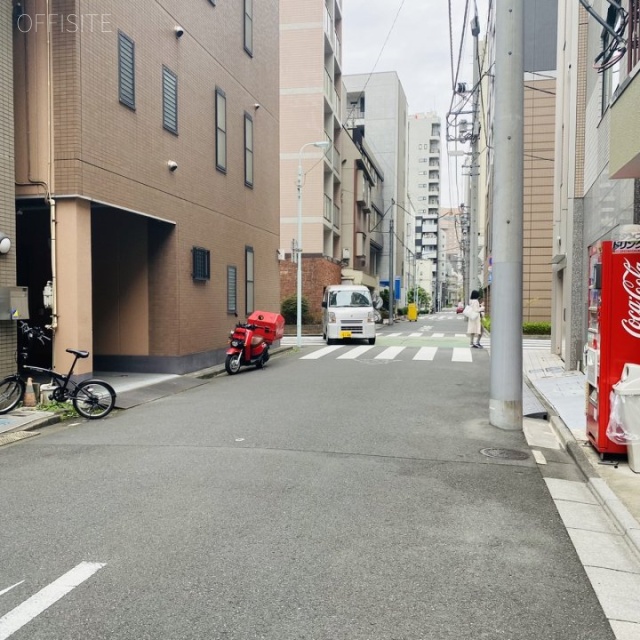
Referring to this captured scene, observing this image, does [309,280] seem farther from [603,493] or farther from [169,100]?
[603,493]

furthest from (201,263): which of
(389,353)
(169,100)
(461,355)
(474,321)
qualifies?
(474,321)

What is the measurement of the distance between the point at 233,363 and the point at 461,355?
7.39m

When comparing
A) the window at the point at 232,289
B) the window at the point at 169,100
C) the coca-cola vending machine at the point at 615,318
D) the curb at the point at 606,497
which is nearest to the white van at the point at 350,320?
the window at the point at 232,289

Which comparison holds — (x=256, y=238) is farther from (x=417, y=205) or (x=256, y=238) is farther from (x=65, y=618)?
(x=417, y=205)

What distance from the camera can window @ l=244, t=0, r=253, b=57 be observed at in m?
17.9

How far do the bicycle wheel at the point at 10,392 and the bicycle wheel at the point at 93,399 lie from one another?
74 cm

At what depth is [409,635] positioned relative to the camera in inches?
115

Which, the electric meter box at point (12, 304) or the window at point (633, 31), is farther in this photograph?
the electric meter box at point (12, 304)

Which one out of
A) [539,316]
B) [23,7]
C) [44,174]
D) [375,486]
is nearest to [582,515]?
[375,486]

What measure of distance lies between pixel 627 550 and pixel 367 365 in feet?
37.6

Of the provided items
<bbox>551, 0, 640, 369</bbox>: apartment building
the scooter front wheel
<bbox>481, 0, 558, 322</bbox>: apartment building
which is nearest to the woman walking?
<bbox>551, 0, 640, 369</bbox>: apartment building

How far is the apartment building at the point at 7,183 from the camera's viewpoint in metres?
8.89

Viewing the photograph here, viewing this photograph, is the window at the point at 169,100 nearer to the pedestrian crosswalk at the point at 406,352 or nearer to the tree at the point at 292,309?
the pedestrian crosswalk at the point at 406,352

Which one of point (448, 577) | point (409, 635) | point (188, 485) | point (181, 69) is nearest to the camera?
point (409, 635)
